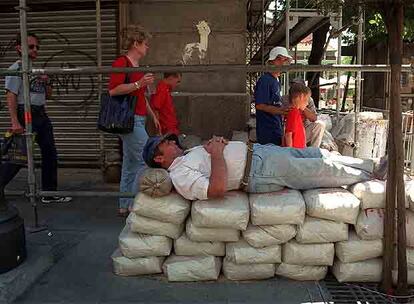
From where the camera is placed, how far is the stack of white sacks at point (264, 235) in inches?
136

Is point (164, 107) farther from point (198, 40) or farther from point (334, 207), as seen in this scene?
point (334, 207)

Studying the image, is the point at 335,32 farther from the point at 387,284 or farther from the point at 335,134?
the point at 387,284

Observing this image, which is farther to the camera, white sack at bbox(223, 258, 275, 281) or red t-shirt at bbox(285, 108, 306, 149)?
red t-shirt at bbox(285, 108, 306, 149)

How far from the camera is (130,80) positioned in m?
4.71

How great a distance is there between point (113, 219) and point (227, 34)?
2955 millimetres

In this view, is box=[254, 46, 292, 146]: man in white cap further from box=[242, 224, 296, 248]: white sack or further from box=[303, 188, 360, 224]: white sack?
box=[242, 224, 296, 248]: white sack

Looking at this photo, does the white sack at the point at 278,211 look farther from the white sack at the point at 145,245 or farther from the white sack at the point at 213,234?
the white sack at the point at 145,245

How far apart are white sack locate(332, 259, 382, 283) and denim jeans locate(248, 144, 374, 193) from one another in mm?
563

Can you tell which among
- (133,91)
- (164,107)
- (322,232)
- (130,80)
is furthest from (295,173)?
(164,107)

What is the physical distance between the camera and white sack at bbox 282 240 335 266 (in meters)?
3.51

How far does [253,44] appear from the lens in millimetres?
12898

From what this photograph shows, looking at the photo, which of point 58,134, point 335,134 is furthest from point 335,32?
point 58,134

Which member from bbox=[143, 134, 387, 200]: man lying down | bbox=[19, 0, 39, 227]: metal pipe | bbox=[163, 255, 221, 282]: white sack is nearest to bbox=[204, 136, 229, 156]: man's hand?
bbox=[143, 134, 387, 200]: man lying down

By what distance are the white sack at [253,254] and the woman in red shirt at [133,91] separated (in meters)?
1.31
